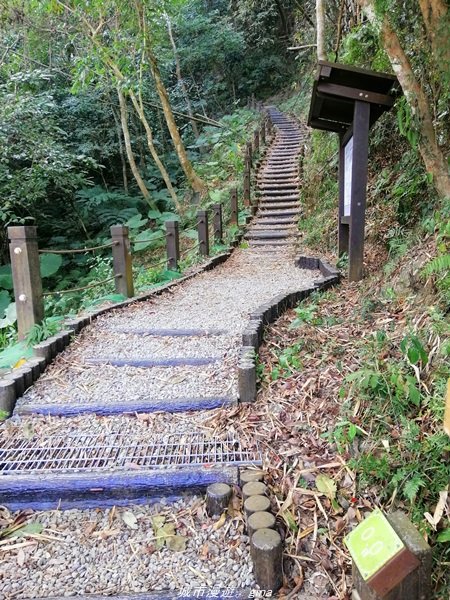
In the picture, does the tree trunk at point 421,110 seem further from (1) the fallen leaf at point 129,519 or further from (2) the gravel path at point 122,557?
(1) the fallen leaf at point 129,519

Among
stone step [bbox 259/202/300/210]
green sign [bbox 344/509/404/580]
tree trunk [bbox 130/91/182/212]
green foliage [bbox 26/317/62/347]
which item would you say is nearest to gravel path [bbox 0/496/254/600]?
green sign [bbox 344/509/404/580]

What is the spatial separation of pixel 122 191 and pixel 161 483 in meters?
14.4

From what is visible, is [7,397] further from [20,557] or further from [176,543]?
[176,543]

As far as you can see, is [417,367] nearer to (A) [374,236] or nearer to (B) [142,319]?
(B) [142,319]

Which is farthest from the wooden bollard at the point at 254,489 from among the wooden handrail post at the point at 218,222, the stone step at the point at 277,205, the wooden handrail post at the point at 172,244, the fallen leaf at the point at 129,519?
the stone step at the point at 277,205

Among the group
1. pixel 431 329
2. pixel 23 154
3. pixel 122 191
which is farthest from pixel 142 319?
pixel 122 191

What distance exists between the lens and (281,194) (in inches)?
457

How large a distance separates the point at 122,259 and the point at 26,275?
5.24ft

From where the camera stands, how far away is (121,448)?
2350 millimetres

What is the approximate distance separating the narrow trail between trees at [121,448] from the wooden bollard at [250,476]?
138 millimetres

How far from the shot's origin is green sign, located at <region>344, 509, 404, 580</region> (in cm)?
127

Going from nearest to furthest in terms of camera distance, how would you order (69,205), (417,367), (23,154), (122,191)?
(417,367) → (23,154) → (69,205) → (122,191)

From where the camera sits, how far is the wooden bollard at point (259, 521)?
1.72m

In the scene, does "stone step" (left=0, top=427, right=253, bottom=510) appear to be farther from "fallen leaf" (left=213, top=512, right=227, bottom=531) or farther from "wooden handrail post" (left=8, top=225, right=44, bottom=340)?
"wooden handrail post" (left=8, top=225, right=44, bottom=340)
